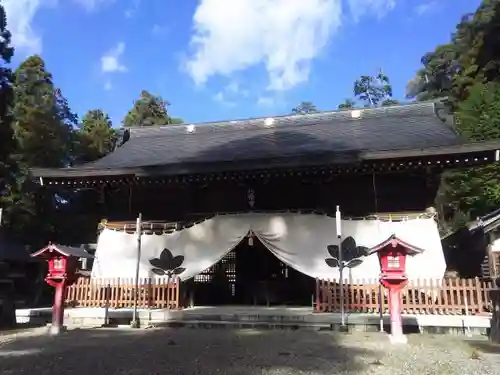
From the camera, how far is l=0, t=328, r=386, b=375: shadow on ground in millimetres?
4758

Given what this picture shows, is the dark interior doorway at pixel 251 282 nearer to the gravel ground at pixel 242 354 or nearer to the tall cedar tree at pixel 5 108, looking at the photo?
the gravel ground at pixel 242 354

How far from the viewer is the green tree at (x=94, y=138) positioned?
25.0 meters

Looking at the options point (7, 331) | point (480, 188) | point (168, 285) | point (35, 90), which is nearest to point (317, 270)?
point (168, 285)

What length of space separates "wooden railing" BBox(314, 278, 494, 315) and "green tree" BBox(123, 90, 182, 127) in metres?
28.8

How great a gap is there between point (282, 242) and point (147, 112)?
29.8m

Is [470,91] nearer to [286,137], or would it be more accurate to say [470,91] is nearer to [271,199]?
[286,137]

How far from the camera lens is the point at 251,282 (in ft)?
38.5

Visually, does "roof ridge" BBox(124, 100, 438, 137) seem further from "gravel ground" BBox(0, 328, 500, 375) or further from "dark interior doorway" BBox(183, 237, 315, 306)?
"gravel ground" BBox(0, 328, 500, 375)

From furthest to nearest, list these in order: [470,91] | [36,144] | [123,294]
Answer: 1. [470,91]
2. [36,144]
3. [123,294]

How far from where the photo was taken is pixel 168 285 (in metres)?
10.1

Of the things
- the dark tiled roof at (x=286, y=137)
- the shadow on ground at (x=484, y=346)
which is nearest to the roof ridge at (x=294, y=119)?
the dark tiled roof at (x=286, y=137)

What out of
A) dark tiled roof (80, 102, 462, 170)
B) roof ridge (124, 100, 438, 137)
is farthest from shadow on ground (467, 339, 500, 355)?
roof ridge (124, 100, 438, 137)

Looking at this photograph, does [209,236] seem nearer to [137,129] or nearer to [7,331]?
[7,331]

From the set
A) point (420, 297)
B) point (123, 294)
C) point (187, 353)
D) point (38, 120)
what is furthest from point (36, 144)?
point (420, 297)
